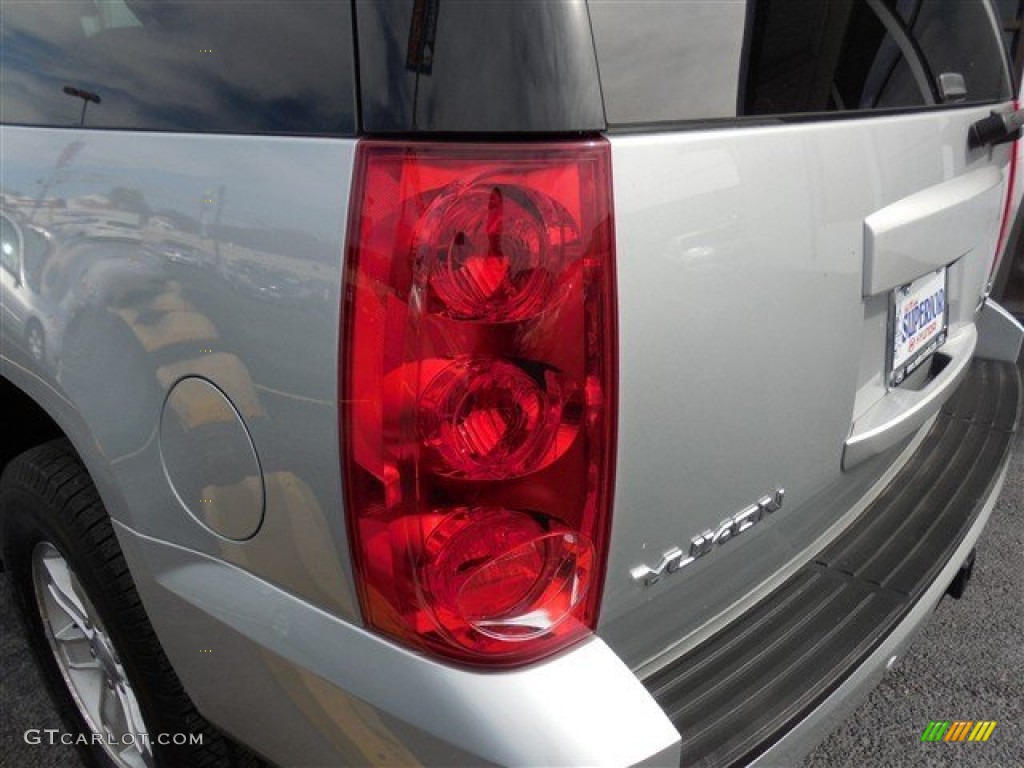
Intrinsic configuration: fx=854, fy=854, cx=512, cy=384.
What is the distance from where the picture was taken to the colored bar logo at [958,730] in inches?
85.7

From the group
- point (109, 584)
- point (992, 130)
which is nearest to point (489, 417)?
point (109, 584)

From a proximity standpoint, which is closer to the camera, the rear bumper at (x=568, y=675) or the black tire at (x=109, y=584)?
the rear bumper at (x=568, y=675)

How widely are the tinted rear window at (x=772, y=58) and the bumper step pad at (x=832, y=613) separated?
869 mm

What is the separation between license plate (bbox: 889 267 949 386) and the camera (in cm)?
173

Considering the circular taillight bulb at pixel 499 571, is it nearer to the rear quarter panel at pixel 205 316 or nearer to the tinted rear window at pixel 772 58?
the rear quarter panel at pixel 205 316

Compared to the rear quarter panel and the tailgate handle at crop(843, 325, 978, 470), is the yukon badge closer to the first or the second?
the tailgate handle at crop(843, 325, 978, 470)

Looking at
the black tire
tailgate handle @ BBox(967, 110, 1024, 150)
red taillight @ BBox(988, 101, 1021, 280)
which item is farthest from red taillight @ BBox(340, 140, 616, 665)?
red taillight @ BBox(988, 101, 1021, 280)

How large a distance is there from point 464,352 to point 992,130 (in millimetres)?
1470

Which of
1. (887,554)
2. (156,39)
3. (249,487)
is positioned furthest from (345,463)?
(887,554)


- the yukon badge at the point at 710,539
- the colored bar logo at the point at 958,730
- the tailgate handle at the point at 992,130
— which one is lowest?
the colored bar logo at the point at 958,730

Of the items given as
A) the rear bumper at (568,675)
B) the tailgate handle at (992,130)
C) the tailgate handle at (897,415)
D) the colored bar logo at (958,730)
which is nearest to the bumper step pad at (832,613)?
the rear bumper at (568,675)

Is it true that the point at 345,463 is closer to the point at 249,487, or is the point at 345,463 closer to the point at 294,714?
the point at 249,487

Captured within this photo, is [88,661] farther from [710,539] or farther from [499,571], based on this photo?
[710,539]

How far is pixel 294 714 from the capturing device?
4.07ft
